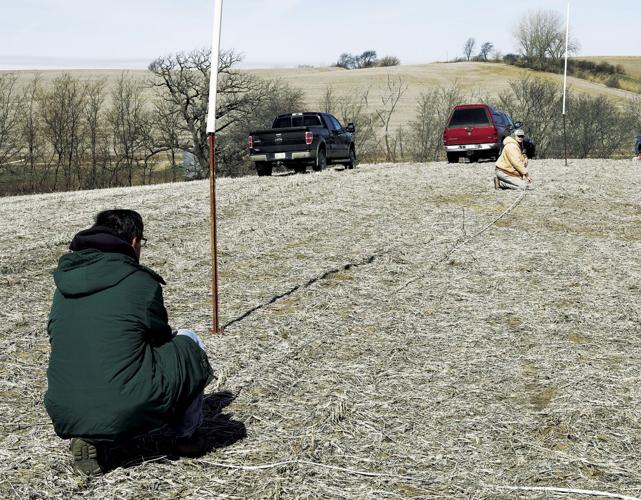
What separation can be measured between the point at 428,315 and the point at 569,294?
1958mm

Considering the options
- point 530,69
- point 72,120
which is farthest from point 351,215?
point 530,69

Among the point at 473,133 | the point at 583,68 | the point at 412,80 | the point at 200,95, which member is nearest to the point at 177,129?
the point at 200,95

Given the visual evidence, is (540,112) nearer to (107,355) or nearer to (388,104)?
(388,104)

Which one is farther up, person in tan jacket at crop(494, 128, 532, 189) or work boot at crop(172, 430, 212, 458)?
person in tan jacket at crop(494, 128, 532, 189)

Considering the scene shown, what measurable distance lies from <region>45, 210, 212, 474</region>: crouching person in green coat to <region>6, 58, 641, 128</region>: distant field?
62495mm

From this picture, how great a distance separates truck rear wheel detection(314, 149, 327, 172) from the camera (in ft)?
66.5

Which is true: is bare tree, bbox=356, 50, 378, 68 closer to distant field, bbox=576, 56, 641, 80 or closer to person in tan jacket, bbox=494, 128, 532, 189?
distant field, bbox=576, 56, 641, 80

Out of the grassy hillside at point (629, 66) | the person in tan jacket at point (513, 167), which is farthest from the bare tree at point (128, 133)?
the grassy hillside at point (629, 66)

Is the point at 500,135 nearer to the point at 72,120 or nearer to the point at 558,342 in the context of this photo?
the point at 558,342

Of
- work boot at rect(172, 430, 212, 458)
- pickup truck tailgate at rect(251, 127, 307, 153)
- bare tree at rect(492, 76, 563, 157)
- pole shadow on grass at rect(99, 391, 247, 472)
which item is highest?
bare tree at rect(492, 76, 563, 157)

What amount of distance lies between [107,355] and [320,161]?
1709 centimetres

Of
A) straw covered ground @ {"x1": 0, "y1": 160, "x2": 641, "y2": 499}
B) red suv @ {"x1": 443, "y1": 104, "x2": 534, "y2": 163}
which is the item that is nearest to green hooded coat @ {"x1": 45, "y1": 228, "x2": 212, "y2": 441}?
straw covered ground @ {"x1": 0, "y1": 160, "x2": 641, "y2": 499}

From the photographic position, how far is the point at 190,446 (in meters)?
4.35

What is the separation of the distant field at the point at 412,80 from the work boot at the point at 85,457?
62.5 m
